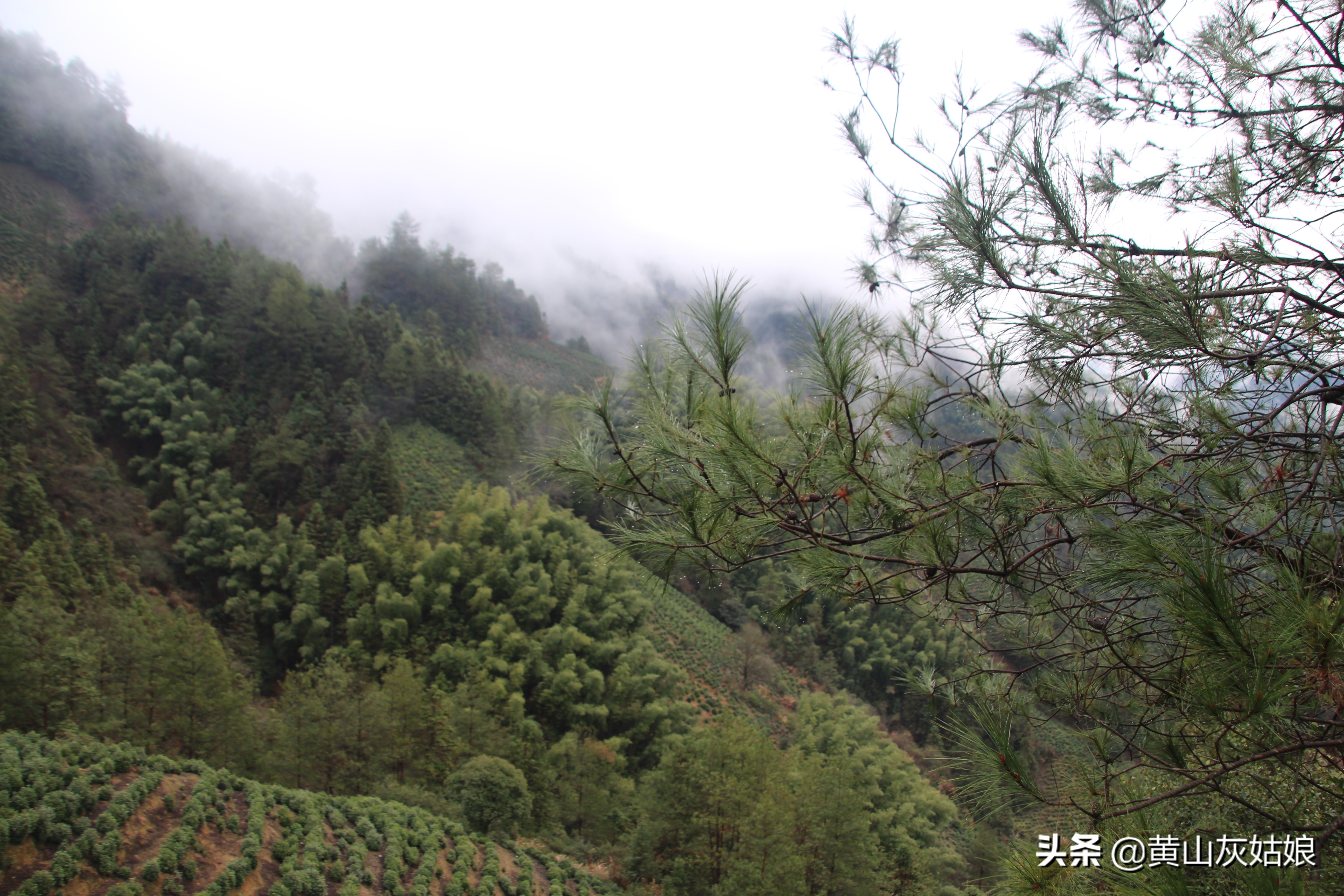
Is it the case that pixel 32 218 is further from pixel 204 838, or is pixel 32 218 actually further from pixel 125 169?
pixel 204 838

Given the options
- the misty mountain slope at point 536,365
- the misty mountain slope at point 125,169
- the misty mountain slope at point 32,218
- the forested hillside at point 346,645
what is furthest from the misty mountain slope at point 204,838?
the misty mountain slope at point 125,169

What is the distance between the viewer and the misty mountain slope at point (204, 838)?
4277 millimetres

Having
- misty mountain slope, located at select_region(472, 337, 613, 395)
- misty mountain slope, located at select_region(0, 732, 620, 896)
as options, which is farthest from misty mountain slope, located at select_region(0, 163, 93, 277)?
misty mountain slope, located at select_region(0, 732, 620, 896)

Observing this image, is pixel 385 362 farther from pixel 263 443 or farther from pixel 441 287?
pixel 441 287

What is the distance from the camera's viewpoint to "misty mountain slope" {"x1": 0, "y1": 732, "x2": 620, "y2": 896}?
428cm

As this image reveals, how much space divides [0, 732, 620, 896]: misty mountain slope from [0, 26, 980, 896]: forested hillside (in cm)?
3

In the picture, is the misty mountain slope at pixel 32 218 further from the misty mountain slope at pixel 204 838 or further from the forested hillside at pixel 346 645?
the misty mountain slope at pixel 204 838

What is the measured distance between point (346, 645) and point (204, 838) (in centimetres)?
981

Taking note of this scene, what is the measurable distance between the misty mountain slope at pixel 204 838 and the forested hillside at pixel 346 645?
1.3 inches

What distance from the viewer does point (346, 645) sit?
14141 mm

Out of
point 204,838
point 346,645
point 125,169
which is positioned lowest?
point 204,838

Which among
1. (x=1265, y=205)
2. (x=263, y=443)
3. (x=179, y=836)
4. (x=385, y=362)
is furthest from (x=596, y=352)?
(x=1265, y=205)

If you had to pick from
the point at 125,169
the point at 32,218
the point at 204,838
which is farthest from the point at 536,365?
the point at 204,838

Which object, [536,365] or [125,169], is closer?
[125,169]
